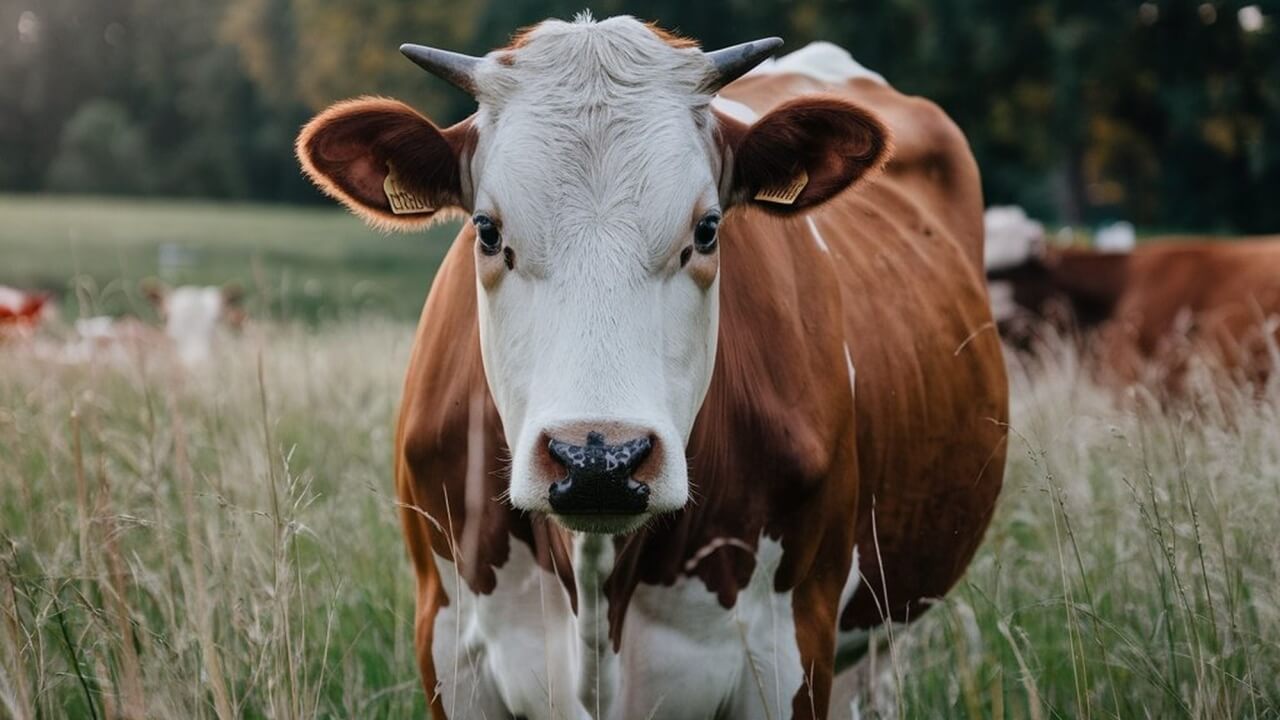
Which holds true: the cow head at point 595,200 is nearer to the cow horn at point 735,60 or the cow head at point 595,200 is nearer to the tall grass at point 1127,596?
the cow horn at point 735,60

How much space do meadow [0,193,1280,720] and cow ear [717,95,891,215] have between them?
2.20ft

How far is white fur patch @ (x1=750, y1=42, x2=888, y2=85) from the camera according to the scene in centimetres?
470

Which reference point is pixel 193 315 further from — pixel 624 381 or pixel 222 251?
pixel 222 251

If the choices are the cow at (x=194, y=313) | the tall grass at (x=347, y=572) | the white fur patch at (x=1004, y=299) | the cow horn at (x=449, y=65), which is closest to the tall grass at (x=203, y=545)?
the tall grass at (x=347, y=572)

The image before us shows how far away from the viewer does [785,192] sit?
2842 mm

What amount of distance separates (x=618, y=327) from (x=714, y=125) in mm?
623

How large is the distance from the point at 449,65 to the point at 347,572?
208cm

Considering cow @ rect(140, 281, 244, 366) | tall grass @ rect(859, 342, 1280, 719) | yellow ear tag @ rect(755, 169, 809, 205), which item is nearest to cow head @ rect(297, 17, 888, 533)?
yellow ear tag @ rect(755, 169, 809, 205)

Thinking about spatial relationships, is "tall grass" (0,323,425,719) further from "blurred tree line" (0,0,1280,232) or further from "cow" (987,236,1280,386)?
"blurred tree line" (0,0,1280,232)

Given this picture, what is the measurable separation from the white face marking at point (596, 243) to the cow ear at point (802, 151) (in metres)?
0.09

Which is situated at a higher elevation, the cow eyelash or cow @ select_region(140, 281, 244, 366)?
the cow eyelash

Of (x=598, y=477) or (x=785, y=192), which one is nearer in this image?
(x=598, y=477)

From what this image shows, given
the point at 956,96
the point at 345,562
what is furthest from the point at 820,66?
the point at 956,96

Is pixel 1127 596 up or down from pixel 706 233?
down
